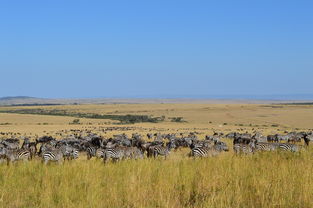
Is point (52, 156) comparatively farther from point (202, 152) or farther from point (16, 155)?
point (202, 152)

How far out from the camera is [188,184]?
804cm

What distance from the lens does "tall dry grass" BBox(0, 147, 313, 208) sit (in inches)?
269

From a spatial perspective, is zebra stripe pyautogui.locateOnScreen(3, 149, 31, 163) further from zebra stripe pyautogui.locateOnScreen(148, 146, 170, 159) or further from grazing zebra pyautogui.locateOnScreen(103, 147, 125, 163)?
zebra stripe pyautogui.locateOnScreen(148, 146, 170, 159)

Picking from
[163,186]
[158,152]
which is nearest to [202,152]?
[158,152]

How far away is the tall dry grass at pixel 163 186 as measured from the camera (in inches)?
269

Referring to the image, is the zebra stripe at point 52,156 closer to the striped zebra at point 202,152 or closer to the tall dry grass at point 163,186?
the striped zebra at point 202,152

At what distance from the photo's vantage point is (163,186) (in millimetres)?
7777

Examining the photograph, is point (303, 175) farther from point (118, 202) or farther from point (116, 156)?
point (116, 156)

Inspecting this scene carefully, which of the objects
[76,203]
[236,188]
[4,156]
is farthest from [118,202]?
[4,156]

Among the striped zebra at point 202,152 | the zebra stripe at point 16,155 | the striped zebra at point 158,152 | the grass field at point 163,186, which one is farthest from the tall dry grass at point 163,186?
the striped zebra at point 158,152

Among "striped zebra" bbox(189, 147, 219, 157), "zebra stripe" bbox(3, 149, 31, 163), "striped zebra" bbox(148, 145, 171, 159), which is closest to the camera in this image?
"zebra stripe" bbox(3, 149, 31, 163)

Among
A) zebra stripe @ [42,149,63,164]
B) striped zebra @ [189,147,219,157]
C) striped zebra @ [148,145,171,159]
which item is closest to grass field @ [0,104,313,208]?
zebra stripe @ [42,149,63,164]

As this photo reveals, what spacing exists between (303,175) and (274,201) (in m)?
1.68

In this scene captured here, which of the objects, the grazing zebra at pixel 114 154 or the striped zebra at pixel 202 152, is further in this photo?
the striped zebra at pixel 202 152
